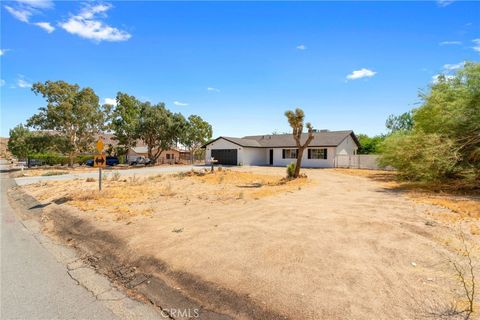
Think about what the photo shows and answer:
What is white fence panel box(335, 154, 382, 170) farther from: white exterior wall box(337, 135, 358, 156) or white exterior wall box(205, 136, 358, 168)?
white exterior wall box(337, 135, 358, 156)

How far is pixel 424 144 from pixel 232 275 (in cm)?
1397

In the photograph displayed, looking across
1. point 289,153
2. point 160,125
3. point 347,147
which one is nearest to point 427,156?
point 347,147

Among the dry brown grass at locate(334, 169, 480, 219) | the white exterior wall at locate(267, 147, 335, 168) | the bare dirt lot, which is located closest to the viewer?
the bare dirt lot

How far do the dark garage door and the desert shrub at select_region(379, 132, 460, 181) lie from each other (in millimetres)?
21789

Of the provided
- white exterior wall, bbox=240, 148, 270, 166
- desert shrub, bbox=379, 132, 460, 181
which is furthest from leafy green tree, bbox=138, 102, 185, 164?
desert shrub, bbox=379, 132, 460, 181

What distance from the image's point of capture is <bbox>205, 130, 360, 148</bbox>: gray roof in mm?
32281

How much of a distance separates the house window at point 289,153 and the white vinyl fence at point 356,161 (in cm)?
519

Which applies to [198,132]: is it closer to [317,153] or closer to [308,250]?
[317,153]

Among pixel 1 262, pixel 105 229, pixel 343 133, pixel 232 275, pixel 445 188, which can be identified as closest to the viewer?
pixel 232 275

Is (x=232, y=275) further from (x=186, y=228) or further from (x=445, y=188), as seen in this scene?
(x=445, y=188)

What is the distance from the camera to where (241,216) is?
26.1 feet

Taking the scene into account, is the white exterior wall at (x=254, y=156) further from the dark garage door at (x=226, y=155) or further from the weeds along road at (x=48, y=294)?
the weeds along road at (x=48, y=294)

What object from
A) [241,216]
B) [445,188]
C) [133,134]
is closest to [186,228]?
[241,216]

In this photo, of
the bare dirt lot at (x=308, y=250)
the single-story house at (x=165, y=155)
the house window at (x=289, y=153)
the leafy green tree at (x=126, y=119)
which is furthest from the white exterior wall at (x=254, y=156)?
the bare dirt lot at (x=308, y=250)
